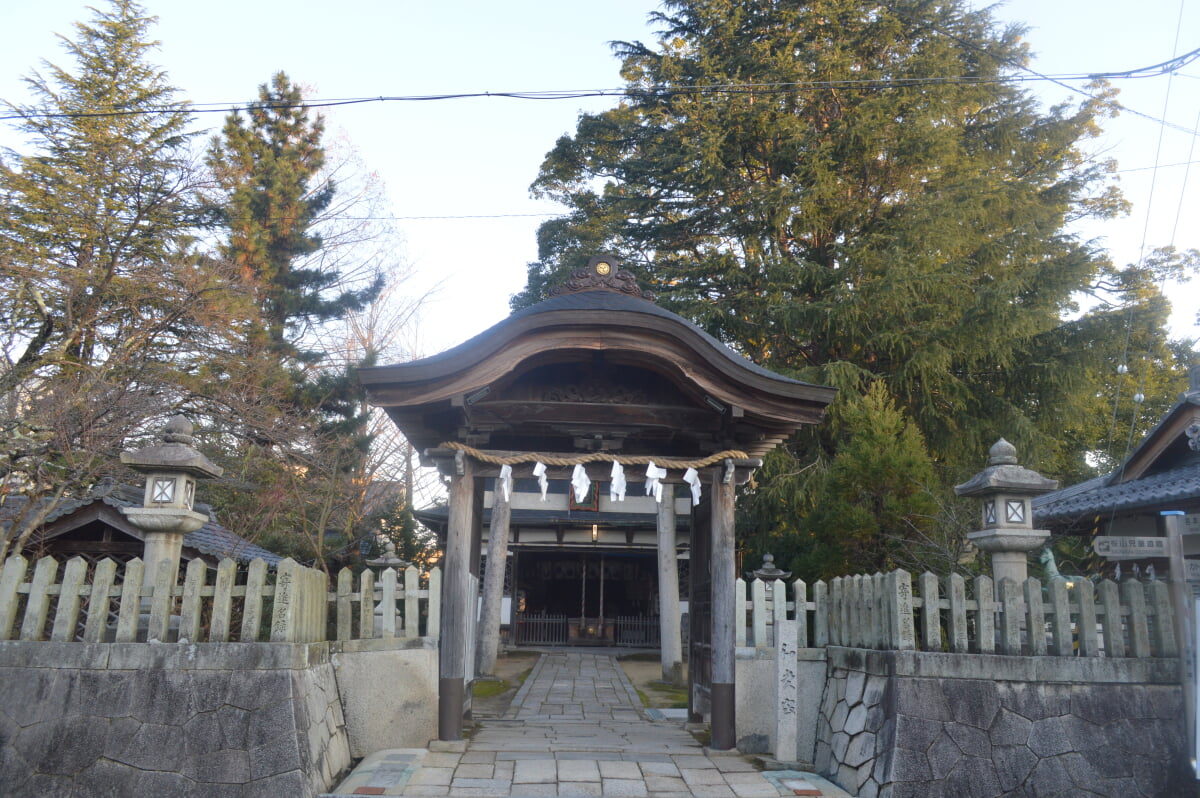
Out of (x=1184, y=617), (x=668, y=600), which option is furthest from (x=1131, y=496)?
(x=668, y=600)

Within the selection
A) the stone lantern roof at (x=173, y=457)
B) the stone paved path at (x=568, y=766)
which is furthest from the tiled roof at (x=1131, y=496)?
the stone lantern roof at (x=173, y=457)

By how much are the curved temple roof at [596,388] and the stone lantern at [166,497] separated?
162 cm

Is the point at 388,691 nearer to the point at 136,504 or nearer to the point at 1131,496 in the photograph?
the point at 136,504

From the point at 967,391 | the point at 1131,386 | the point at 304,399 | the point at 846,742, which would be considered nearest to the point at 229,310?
the point at 304,399

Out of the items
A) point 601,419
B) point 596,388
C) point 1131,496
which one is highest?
point 596,388

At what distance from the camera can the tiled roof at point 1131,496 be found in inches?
363

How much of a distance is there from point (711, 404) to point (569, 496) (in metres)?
15.9

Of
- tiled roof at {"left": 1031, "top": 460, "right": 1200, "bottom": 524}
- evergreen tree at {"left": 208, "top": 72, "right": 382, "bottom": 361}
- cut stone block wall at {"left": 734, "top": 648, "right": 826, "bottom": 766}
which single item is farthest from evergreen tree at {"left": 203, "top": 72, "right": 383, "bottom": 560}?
tiled roof at {"left": 1031, "top": 460, "right": 1200, "bottom": 524}

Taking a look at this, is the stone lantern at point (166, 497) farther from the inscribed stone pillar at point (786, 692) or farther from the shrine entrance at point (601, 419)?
the inscribed stone pillar at point (786, 692)

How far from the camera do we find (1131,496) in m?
9.91

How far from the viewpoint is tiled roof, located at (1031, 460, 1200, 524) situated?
9230 mm

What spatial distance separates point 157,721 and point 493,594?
33.5ft

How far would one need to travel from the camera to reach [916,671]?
237 inches

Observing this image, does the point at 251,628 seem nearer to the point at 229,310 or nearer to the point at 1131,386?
the point at 229,310
